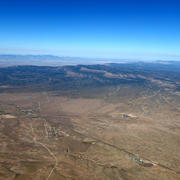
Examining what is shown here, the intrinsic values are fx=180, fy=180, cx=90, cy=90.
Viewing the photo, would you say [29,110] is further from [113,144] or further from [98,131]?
[113,144]

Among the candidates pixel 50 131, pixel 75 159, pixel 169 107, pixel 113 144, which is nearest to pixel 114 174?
pixel 75 159

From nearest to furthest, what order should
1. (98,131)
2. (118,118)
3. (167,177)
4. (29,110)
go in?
(167,177), (98,131), (118,118), (29,110)

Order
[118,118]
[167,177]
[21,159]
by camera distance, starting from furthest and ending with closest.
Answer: [118,118], [21,159], [167,177]

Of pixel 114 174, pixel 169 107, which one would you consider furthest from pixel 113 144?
pixel 169 107

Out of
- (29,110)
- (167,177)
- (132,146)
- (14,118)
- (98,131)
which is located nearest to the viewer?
(167,177)

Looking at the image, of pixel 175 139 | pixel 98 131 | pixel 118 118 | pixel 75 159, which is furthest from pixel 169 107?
pixel 75 159

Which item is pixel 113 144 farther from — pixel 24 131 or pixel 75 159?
pixel 24 131

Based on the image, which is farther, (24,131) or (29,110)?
(29,110)

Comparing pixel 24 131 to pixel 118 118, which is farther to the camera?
pixel 118 118

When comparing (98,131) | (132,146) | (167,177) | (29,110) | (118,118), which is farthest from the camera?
(29,110)
